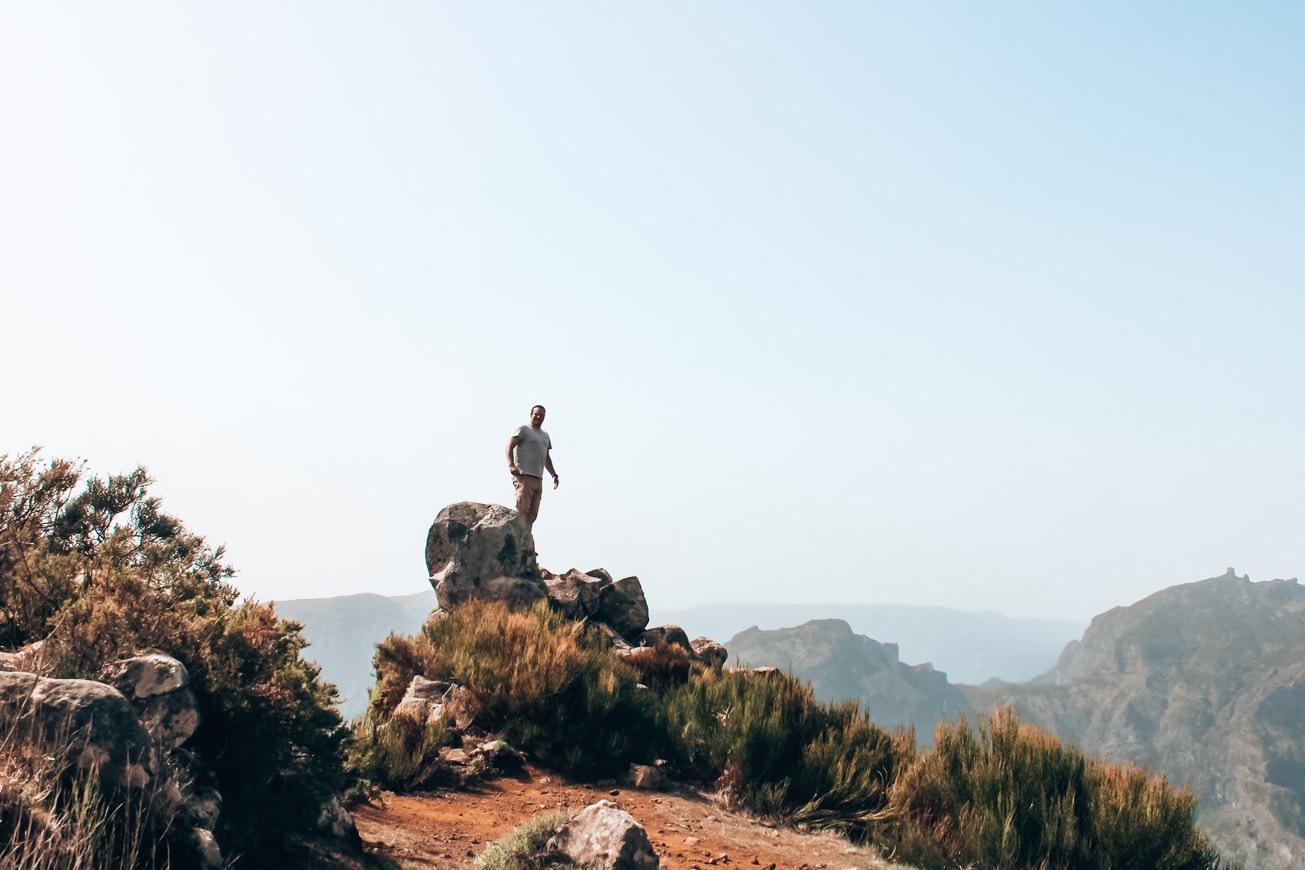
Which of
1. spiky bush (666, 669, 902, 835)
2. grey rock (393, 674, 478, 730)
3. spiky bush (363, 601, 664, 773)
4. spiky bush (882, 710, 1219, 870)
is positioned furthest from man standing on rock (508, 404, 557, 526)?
spiky bush (882, 710, 1219, 870)

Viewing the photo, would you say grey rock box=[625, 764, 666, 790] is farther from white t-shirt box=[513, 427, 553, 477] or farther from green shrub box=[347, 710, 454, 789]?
white t-shirt box=[513, 427, 553, 477]

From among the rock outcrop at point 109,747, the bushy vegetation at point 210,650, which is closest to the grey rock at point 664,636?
the bushy vegetation at point 210,650

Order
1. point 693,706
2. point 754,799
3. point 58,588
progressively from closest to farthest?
point 58,588, point 754,799, point 693,706

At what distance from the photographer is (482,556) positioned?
1561 cm

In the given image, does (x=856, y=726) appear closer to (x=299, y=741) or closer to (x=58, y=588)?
(x=299, y=741)

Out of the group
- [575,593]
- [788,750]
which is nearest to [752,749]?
[788,750]

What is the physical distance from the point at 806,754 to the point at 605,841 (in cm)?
389

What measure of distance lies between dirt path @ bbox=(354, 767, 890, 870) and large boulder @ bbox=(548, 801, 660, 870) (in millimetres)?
816

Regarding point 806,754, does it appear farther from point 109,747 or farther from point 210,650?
point 109,747

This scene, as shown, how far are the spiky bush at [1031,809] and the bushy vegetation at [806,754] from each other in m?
0.01

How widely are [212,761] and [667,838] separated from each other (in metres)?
3.74

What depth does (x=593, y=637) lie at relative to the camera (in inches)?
551

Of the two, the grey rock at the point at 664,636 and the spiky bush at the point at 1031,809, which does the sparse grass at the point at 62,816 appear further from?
the grey rock at the point at 664,636

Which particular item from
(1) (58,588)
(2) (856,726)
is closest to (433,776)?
(1) (58,588)
